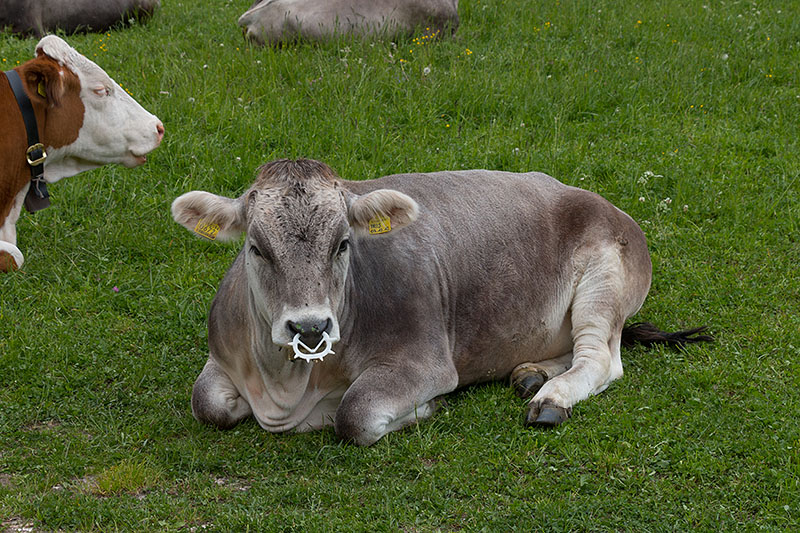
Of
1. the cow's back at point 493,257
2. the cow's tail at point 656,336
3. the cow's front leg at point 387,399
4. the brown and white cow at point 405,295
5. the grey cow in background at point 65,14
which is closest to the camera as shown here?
the brown and white cow at point 405,295

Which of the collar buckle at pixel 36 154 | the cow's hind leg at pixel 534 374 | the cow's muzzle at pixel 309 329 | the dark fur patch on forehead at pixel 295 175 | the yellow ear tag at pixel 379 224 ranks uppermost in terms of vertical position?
the dark fur patch on forehead at pixel 295 175

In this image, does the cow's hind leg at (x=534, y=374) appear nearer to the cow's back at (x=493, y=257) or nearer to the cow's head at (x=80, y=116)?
the cow's back at (x=493, y=257)

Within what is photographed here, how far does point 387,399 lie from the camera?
5.16 meters

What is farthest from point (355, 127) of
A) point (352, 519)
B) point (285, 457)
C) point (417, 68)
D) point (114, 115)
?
point (352, 519)

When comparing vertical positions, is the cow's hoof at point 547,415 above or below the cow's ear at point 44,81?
below

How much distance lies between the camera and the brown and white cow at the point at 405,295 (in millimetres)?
4848

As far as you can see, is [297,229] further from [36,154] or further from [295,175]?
[36,154]

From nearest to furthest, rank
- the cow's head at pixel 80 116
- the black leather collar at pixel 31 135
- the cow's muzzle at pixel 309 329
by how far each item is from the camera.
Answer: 1. the cow's muzzle at pixel 309 329
2. the black leather collar at pixel 31 135
3. the cow's head at pixel 80 116

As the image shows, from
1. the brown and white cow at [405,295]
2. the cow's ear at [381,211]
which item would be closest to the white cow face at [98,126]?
the brown and white cow at [405,295]

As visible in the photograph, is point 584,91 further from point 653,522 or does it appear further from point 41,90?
point 653,522

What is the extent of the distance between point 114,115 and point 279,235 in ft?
10.5

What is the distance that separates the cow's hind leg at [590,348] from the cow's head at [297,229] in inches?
51.8

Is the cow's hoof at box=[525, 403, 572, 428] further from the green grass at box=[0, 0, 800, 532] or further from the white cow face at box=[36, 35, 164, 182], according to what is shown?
the white cow face at box=[36, 35, 164, 182]

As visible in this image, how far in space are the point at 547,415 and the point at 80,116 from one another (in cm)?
419
